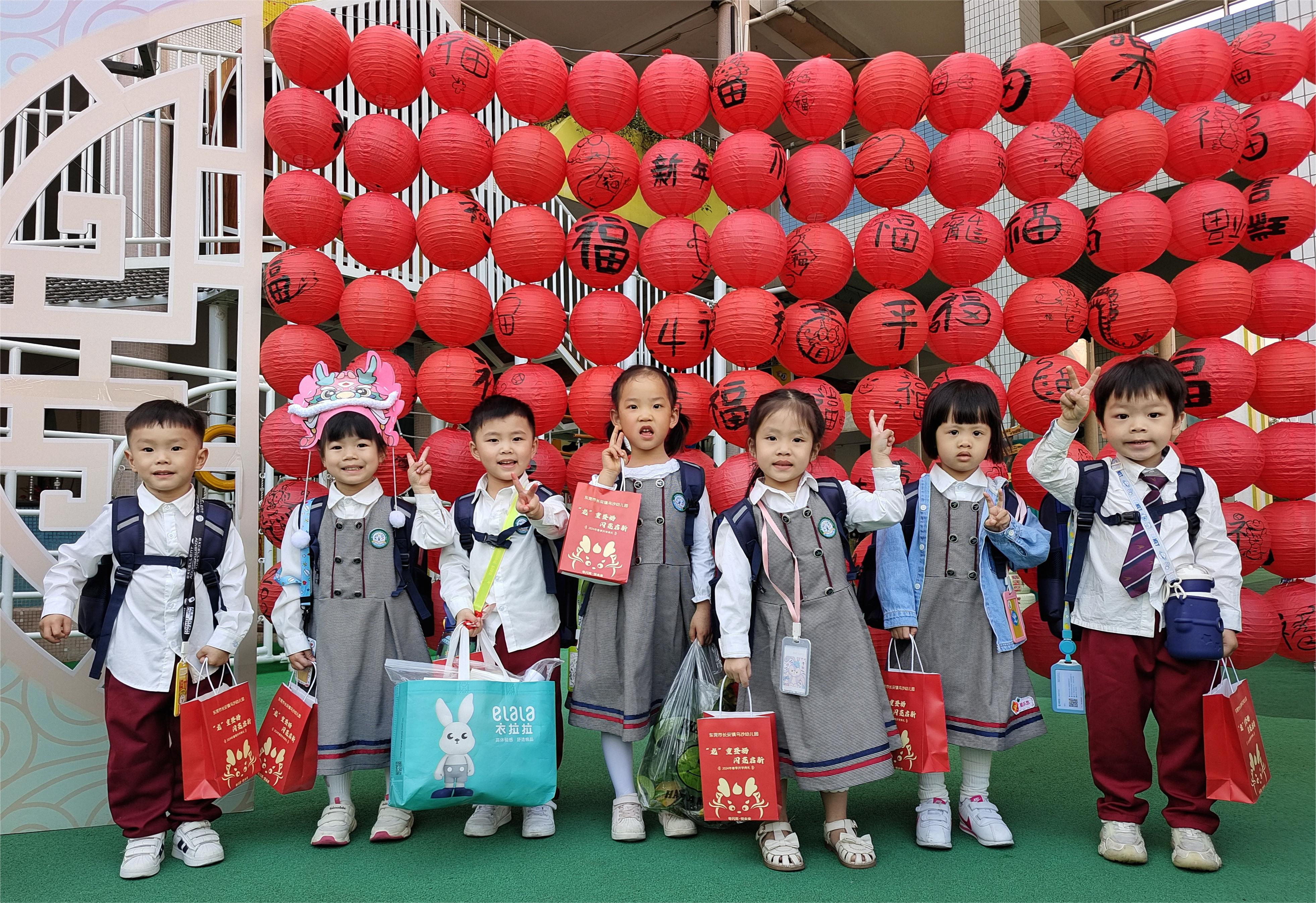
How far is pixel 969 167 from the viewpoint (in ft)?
12.2

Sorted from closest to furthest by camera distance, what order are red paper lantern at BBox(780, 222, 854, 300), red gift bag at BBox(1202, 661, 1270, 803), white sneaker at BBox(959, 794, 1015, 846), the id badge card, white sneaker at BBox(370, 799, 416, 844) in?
red gift bag at BBox(1202, 661, 1270, 803), the id badge card, white sneaker at BBox(959, 794, 1015, 846), white sneaker at BBox(370, 799, 416, 844), red paper lantern at BBox(780, 222, 854, 300)

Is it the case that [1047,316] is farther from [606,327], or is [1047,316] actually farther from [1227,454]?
[606,327]

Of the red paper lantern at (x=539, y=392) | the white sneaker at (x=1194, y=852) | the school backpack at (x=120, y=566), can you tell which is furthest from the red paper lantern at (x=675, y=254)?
the white sneaker at (x=1194, y=852)

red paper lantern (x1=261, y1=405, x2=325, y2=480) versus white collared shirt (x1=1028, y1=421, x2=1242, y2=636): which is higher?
red paper lantern (x1=261, y1=405, x2=325, y2=480)

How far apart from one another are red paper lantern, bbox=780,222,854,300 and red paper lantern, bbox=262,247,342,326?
79.0 inches

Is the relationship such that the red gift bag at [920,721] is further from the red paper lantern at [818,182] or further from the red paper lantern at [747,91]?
the red paper lantern at [747,91]

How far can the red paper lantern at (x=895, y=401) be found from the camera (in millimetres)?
3611

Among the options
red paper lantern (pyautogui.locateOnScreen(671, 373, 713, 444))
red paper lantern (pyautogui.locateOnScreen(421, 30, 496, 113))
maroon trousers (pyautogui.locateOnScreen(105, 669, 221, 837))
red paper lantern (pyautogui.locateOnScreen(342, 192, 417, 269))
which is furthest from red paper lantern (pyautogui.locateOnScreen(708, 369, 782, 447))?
maroon trousers (pyautogui.locateOnScreen(105, 669, 221, 837))

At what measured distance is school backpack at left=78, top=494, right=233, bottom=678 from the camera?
2.96m

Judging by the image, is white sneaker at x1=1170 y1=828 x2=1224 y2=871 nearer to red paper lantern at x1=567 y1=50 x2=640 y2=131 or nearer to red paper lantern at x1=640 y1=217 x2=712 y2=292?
red paper lantern at x1=640 y1=217 x2=712 y2=292

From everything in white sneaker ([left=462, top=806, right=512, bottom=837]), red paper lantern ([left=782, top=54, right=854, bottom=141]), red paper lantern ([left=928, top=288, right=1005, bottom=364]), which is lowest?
white sneaker ([left=462, top=806, right=512, bottom=837])

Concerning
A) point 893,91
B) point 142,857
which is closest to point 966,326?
point 893,91

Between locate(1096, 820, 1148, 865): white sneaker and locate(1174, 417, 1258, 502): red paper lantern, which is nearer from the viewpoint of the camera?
locate(1096, 820, 1148, 865): white sneaker

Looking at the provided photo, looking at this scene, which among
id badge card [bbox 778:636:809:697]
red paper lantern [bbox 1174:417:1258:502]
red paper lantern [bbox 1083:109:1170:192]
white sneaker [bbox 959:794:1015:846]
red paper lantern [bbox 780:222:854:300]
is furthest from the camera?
red paper lantern [bbox 780:222:854:300]
